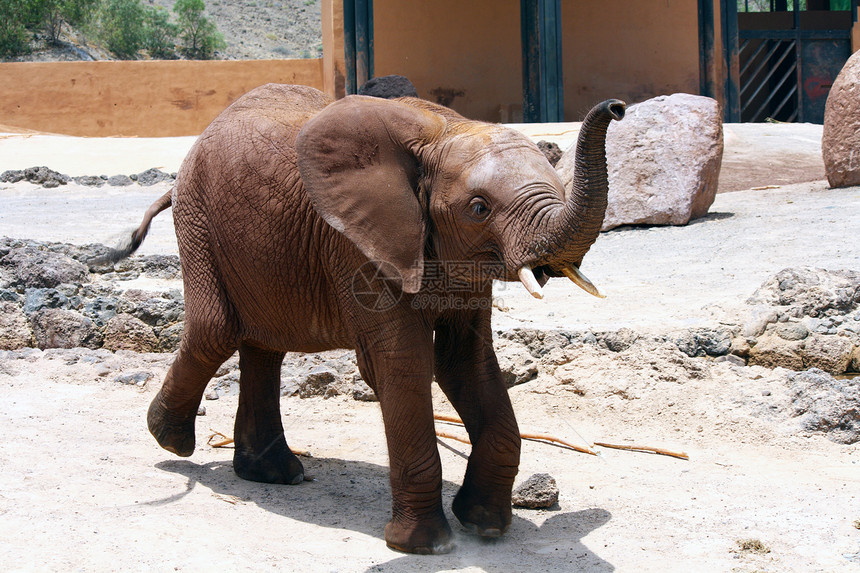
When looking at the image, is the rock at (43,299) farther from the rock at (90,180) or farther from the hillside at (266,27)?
the hillside at (266,27)

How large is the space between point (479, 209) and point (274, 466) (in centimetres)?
214

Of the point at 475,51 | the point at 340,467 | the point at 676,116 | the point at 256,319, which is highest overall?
the point at 475,51

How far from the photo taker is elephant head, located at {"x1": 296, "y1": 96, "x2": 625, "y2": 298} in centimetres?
371

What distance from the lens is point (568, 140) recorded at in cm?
1622

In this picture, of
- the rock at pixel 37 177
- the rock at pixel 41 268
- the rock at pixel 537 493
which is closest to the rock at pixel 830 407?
the rock at pixel 537 493

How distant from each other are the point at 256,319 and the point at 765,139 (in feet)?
47.2

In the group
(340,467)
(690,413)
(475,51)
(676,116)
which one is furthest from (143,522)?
(475,51)

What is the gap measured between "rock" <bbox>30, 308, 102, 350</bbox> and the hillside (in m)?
39.6

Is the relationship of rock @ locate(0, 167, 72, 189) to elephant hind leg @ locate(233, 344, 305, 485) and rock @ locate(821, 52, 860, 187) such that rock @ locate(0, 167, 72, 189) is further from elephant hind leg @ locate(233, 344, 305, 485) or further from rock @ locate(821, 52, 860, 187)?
rock @ locate(821, 52, 860, 187)

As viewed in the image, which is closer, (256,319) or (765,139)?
(256,319)

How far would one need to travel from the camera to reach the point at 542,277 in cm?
379

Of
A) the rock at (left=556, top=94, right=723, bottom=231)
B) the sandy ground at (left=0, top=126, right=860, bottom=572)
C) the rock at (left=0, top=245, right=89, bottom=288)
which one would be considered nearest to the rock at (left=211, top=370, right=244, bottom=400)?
the sandy ground at (left=0, top=126, right=860, bottom=572)

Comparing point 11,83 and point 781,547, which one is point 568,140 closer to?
point 781,547

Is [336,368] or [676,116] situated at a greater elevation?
[676,116]
